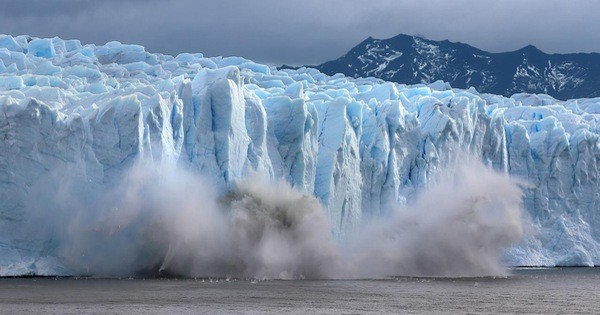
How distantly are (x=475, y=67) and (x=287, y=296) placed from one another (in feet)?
374

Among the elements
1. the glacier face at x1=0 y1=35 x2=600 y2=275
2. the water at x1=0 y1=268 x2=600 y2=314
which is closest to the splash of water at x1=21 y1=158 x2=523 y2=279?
the glacier face at x1=0 y1=35 x2=600 y2=275

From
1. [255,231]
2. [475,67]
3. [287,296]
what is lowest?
[287,296]

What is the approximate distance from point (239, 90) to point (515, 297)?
13.3 metres

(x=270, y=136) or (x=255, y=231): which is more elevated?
(x=270, y=136)

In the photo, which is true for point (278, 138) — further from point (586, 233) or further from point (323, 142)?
point (586, 233)

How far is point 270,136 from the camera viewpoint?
43594 mm

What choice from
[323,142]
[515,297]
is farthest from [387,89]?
[515,297]

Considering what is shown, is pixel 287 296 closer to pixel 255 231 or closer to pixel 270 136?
pixel 255 231

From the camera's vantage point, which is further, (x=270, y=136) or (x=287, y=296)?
(x=270, y=136)

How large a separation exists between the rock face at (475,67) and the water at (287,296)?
92.7m

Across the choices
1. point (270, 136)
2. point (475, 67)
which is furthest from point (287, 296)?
point (475, 67)

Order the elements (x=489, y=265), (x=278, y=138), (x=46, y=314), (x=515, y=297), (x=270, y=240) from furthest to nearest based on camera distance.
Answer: (x=489, y=265), (x=278, y=138), (x=270, y=240), (x=515, y=297), (x=46, y=314)

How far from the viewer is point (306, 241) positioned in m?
40.7

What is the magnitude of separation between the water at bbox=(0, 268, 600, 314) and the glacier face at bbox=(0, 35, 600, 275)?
3866 mm
